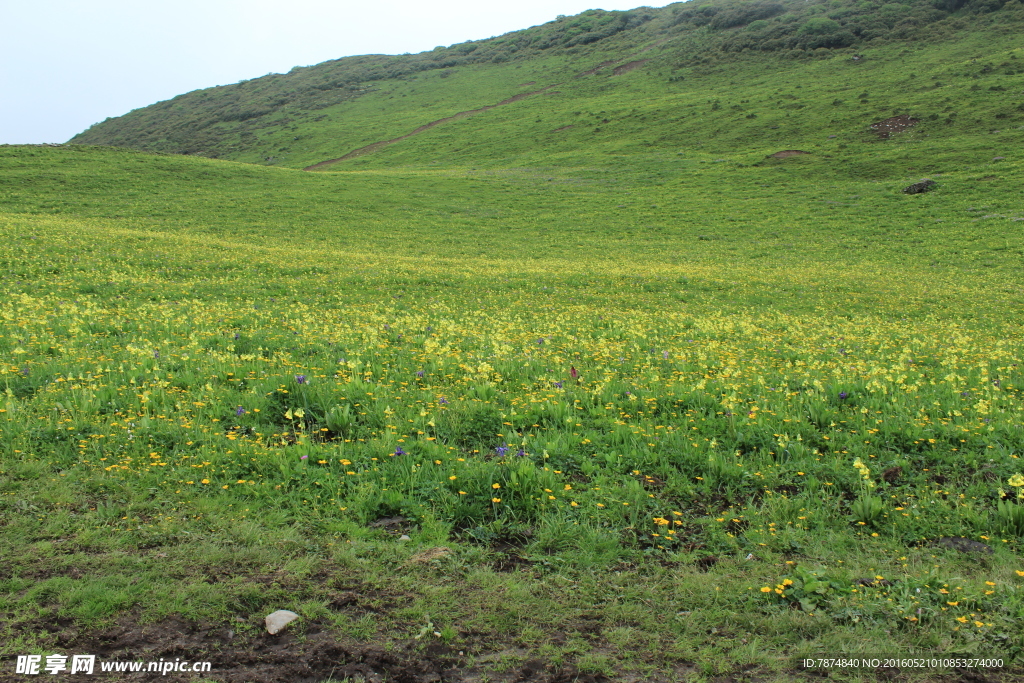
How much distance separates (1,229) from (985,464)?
3281 cm

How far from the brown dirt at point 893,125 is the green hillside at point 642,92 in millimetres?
1270

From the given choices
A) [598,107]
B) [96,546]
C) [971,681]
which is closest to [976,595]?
[971,681]

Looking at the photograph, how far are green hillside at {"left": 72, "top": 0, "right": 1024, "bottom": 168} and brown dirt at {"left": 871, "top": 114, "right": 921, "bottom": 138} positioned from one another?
50.0 inches

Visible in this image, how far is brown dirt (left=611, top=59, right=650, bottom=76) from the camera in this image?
10994cm

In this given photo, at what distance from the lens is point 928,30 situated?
91.2 m

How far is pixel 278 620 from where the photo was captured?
4172 millimetres

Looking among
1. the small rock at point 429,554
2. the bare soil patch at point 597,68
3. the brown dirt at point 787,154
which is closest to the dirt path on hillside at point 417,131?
the bare soil patch at point 597,68

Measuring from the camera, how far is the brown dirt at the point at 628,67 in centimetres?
10994

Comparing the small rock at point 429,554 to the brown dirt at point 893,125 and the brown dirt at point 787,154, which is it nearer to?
the brown dirt at point 787,154

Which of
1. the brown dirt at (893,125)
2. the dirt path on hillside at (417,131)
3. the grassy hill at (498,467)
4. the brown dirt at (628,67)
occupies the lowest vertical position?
the grassy hill at (498,467)

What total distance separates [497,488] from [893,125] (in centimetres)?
7199

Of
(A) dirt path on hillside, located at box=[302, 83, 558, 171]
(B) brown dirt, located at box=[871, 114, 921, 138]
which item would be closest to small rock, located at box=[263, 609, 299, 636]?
(B) brown dirt, located at box=[871, 114, 921, 138]

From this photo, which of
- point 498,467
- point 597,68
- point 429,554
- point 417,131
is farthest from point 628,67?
point 429,554

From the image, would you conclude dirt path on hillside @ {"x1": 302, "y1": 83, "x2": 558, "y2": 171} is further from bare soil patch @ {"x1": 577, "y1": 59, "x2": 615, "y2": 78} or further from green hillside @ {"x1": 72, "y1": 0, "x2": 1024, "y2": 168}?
Answer: bare soil patch @ {"x1": 577, "y1": 59, "x2": 615, "y2": 78}
